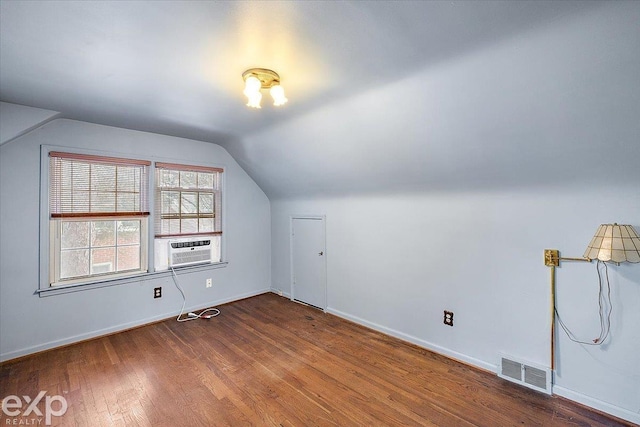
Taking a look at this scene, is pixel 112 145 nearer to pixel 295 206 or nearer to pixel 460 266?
pixel 295 206

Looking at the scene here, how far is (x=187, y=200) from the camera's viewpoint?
3.88 metres

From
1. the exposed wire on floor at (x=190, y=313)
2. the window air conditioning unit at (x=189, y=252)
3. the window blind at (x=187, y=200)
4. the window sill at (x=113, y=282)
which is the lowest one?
the exposed wire on floor at (x=190, y=313)

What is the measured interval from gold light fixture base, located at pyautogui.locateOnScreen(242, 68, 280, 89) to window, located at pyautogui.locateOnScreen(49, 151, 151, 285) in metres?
2.27

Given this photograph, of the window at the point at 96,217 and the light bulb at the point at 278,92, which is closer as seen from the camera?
the light bulb at the point at 278,92


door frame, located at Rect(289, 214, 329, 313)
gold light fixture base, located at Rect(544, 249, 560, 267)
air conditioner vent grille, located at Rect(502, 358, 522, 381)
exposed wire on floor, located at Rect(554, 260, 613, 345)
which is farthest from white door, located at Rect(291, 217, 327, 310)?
exposed wire on floor, located at Rect(554, 260, 613, 345)

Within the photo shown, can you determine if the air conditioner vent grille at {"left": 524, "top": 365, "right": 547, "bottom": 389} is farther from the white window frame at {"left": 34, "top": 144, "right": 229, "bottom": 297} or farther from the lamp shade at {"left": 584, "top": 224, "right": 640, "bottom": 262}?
the white window frame at {"left": 34, "top": 144, "right": 229, "bottom": 297}

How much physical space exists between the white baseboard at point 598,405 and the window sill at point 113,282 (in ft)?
12.9

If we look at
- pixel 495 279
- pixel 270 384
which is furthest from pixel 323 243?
pixel 495 279

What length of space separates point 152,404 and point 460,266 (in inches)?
110

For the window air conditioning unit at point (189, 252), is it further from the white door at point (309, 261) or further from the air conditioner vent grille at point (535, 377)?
the air conditioner vent grille at point (535, 377)

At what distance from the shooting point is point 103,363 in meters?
2.64

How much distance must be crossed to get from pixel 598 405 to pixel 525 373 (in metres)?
0.43

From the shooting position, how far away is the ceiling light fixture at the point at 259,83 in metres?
1.89

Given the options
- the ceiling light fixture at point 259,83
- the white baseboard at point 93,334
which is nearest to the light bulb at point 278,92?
the ceiling light fixture at point 259,83
